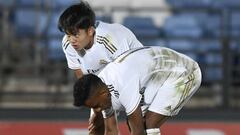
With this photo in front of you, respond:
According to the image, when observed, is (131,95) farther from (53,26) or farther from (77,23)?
(53,26)

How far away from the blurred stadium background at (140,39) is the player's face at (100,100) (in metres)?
3.26

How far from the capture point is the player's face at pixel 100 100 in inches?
181

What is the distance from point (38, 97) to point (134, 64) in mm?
4036

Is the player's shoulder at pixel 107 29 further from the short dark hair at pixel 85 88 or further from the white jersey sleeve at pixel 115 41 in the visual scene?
the short dark hair at pixel 85 88

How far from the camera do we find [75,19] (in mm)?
4852

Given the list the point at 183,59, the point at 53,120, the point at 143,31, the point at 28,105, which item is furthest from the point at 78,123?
the point at 183,59


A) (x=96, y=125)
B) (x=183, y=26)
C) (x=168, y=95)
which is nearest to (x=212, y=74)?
(x=183, y=26)

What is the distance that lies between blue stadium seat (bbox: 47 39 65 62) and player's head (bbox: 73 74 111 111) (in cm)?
419

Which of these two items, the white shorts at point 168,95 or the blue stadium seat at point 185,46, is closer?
the white shorts at point 168,95

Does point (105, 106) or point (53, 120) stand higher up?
point (105, 106)

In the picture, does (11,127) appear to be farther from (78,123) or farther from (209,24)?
(209,24)

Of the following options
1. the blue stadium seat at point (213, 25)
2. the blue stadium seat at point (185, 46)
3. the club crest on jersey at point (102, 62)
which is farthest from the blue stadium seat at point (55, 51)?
the club crest on jersey at point (102, 62)

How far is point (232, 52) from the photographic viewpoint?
342 inches

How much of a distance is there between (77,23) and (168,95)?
70 centimetres
